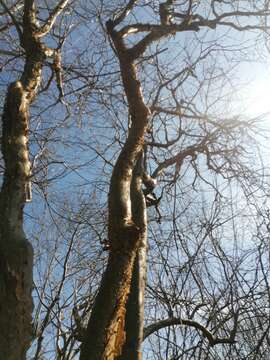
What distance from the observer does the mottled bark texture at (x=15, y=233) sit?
6.90ft

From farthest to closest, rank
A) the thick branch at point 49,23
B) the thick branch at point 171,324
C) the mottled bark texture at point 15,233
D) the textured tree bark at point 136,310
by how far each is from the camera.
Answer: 1. the thick branch at point 49,23
2. the thick branch at point 171,324
3. the textured tree bark at point 136,310
4. the mottled bark texture at point 15,233

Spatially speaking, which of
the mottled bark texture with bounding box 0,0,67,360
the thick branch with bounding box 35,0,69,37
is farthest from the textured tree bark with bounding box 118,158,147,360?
the thick branch with bounding box 35,0,69,37

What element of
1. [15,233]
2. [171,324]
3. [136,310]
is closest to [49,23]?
[15,233]

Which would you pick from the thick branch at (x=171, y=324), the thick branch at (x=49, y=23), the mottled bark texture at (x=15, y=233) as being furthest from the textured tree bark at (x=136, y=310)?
the thick branch at (x=49, y=23)

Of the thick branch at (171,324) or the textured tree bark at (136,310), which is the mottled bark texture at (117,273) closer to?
the textured tree bark at (136,310)

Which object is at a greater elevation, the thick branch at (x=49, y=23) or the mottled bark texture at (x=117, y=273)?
the thick branch at (x=49, y=23)


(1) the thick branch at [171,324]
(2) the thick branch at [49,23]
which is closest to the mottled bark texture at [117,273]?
(1) the thick branch at [171,324]

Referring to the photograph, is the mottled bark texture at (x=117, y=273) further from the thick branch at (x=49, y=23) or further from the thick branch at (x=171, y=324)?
the thick branch at (x=49, y=23)

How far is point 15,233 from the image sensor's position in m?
2.40

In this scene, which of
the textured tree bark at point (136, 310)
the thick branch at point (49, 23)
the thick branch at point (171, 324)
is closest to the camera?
the textured tree bark at point (136, 310)

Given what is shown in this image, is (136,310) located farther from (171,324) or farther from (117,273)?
(117,273)

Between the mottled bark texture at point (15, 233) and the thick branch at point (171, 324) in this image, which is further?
the thick branch at point (171, 324)

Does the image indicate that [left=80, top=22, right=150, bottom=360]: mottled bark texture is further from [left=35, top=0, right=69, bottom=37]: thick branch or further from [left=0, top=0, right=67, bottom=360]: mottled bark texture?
[left=35, top=0, right=69, bottom=37]: thick branch

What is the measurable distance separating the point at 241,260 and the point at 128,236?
261 cm
